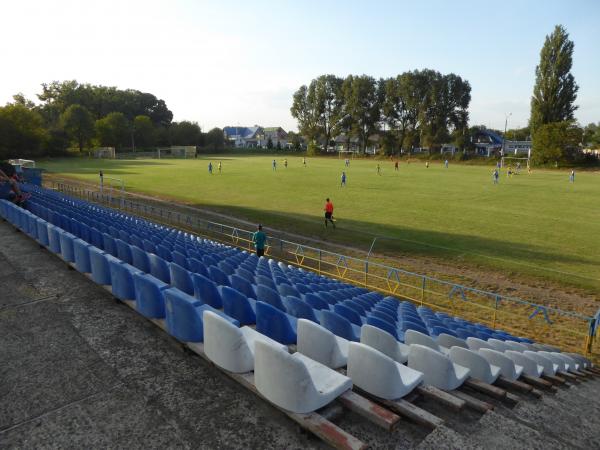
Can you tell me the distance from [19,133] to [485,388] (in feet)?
318

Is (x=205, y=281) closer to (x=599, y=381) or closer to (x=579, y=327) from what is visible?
(x=599, y=381)

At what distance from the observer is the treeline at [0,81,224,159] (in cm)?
7975

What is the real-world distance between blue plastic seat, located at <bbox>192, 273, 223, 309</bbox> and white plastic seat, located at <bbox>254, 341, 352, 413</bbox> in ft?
7.52

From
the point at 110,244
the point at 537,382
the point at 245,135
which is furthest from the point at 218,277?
the point at 245,135

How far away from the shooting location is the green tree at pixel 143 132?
362 feet

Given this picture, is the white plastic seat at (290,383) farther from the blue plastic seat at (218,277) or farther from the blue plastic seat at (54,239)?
the blue plastic seat at (54,239)

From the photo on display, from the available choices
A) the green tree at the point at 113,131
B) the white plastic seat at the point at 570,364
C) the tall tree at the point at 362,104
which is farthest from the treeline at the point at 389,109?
the white plastic seat at the point at 570,364

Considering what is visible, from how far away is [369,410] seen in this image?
10.1ft

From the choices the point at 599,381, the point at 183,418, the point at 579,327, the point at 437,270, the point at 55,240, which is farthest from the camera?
the point at 437,270

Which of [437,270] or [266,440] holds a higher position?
[266,440]

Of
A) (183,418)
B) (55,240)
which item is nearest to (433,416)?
(183,418)

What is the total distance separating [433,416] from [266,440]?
134 cm

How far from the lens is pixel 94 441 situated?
9.82ft

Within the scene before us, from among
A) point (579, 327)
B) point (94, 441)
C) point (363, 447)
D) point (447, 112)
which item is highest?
point (447, 112)
